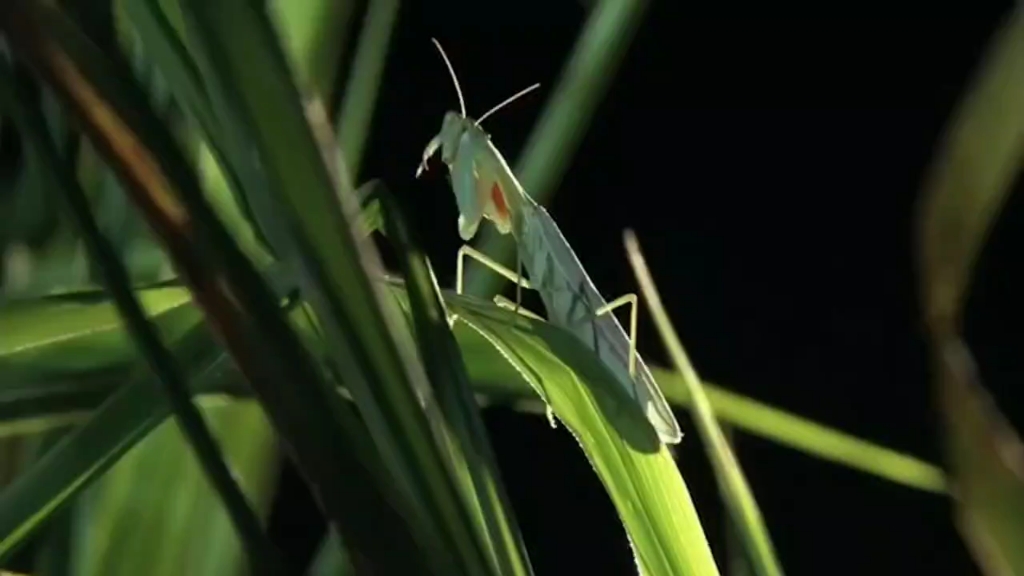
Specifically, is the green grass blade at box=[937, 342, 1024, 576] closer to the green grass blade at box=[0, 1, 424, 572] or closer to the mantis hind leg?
the green grass blade at box=[0, 1, 424, 572]

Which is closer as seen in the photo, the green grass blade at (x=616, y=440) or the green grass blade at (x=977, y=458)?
the green grass blade at (x=977, y=458)

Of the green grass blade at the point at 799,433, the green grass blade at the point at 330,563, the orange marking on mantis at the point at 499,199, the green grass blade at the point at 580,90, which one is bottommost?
the green grass blade at the point at 799,433

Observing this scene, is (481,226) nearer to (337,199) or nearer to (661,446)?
(661,446)

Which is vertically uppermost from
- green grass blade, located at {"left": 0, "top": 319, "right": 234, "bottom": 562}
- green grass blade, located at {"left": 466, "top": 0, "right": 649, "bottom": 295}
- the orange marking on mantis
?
green grass blade, located at {"left": 466, "top": 0, "right": 649, "bottom": 295}

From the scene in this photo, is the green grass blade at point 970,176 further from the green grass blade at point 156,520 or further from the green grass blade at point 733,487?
the green grass blade at point 156,520

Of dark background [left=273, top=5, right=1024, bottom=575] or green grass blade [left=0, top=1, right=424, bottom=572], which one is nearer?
green grass blade [left=0, top=1, right=424, bottom=572]

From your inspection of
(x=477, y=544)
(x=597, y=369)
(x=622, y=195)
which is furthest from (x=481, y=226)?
(x=477, y=544)

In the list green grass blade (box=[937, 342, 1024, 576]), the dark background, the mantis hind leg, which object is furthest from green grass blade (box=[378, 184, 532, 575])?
the dark background

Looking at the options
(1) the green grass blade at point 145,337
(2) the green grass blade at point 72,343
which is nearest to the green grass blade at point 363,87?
(2) the green grass blade at point 72,343
